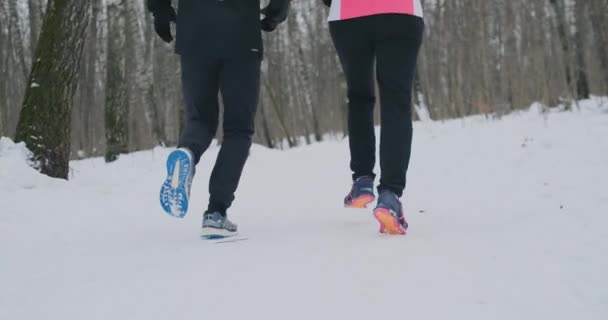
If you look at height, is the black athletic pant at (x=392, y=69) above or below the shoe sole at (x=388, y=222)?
above

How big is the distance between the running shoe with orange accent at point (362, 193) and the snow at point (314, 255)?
0.12 metres

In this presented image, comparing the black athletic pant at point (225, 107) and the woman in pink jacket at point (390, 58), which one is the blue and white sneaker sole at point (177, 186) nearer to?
the black athletic pant at point (225, 107)

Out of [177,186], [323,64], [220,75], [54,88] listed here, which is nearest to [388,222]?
[177,186]

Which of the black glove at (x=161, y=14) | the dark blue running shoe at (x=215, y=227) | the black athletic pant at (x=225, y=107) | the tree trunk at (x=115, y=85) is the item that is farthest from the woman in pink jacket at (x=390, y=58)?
the tree trunk at (x=115, y=85)

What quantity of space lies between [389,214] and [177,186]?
96cm

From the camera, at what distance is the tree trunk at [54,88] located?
475 cm

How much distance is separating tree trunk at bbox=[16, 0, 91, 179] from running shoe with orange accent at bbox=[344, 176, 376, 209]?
119 inches

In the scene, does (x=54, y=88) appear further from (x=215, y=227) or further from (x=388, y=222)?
(x=388, y=222)

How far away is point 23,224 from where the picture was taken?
311cm

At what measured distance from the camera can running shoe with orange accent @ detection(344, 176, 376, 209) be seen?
2969 millimetres

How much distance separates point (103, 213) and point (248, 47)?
168 cm

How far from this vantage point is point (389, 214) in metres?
2.48

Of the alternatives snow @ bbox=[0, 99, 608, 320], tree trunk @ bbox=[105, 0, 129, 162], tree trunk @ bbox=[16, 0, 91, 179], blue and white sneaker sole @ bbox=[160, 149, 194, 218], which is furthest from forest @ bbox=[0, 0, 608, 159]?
blue and white sneaker sole @ bbox=[160, 149, 194, 218]

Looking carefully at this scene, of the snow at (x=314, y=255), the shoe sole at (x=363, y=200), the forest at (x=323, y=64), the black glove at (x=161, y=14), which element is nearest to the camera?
the snow at (x=314, y=255)
